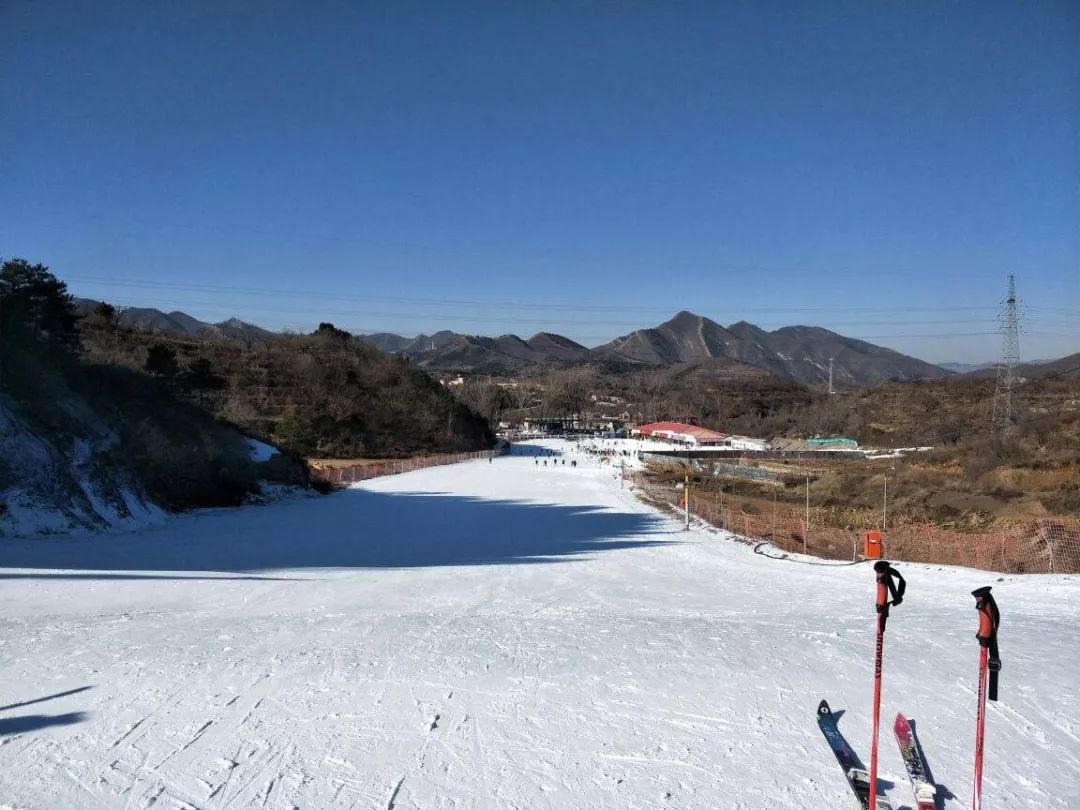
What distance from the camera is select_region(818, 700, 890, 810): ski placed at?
4262 mm

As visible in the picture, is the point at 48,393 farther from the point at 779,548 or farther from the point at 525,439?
the point at 525,439

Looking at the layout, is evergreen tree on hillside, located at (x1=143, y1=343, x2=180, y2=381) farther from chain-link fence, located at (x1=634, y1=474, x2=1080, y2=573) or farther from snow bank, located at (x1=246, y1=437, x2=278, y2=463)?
chain-link fence, located at (x1=634, y1=474, x2=1080, y2=573)

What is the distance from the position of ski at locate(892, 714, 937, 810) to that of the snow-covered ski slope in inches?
3.1

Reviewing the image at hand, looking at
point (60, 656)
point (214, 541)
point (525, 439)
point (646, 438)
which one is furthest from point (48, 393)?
point (525, 439)

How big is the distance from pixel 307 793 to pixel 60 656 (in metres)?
3.71

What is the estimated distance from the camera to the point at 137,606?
8828 mm

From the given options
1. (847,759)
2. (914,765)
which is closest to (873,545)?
(914,765)

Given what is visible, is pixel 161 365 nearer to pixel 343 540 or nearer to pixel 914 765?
pixel 343 540

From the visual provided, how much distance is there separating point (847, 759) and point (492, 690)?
2686mm

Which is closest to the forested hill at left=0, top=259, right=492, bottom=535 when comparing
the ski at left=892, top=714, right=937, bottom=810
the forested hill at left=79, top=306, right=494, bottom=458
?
the forested hill at left=79, top=306, right=494, bottom=458

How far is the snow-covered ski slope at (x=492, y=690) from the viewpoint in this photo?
4328 millimetres

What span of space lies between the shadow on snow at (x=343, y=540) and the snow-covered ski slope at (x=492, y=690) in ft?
1.72

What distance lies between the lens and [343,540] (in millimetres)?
17531

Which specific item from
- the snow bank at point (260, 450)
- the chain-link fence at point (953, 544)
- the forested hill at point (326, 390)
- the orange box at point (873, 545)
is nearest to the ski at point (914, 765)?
the orange box at point (873, 545)
